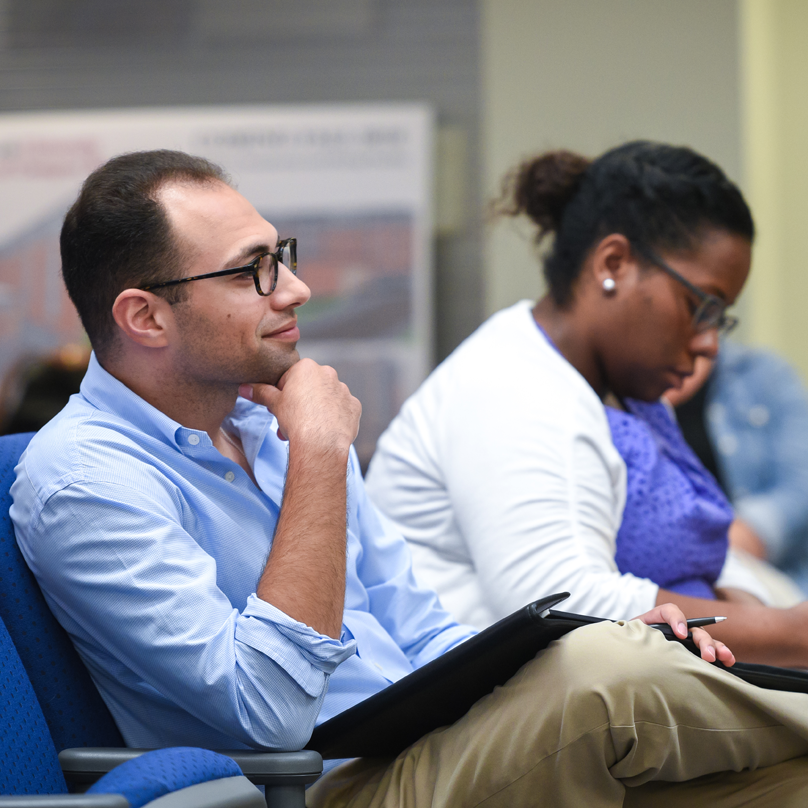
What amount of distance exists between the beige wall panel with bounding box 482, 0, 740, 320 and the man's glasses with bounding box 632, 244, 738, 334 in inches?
74.4

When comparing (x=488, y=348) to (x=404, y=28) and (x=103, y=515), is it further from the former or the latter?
(x=404, y=28)

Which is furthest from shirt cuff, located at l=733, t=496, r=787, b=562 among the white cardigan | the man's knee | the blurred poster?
the man's knee

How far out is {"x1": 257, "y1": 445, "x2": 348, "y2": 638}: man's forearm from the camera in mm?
987

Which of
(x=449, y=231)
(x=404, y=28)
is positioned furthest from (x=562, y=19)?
(x=449, y=231)

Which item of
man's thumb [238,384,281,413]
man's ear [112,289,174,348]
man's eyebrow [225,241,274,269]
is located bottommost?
man's thumb [238,384,281,413]

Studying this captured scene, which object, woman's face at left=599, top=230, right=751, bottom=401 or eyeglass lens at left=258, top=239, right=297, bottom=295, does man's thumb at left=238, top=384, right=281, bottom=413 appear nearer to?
eyeglass lens at left=258, top=239, right=297, bottom=295

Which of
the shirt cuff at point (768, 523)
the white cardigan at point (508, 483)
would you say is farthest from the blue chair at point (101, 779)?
the shirt cuff at point (768, 523)

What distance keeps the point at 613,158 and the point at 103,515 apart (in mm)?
1184

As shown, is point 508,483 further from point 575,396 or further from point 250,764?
point 250,764

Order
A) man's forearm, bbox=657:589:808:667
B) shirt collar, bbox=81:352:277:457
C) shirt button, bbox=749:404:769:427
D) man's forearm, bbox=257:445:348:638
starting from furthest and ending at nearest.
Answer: shirt button, bbox=749:404:769:427, man's forearm, bbox=657:589:808:667, shirt collar, bbox=81:352:277:457, man's forearm, bbox=257:445:348:638

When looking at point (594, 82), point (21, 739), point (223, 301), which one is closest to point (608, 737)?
point (21, 739)

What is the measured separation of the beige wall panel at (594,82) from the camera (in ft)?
11.4

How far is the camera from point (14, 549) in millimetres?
1039

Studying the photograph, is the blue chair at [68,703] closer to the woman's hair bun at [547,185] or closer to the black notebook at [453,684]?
the black notebook at [453,684]
